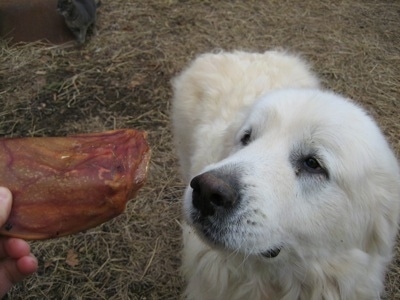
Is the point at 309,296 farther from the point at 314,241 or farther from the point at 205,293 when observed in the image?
the point at 205,293

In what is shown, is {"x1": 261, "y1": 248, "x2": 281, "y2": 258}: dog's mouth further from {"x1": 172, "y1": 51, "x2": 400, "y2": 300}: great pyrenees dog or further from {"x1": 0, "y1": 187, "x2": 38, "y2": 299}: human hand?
{"x1": 0, "y1": 187, "x2": 38, "y2": 299}: human hand

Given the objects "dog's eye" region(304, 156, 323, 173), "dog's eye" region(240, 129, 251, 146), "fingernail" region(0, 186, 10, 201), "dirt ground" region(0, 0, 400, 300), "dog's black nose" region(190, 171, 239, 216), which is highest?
"dog's eye" region(304, 156, 323, 173)

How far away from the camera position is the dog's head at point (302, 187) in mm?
1702

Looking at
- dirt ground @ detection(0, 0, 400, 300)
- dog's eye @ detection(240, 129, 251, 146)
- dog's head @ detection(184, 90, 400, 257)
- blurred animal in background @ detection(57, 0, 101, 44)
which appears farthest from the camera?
blurred animal in background @ detection(57, 0, 101, 44)

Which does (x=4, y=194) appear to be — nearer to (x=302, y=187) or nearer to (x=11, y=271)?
(x=11, y=271)

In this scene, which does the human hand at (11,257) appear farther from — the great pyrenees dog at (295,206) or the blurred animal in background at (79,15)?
the blurred animal in background at (79,15)

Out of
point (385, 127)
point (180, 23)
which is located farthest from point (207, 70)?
point (180, 23)

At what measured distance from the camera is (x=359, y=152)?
6.16 feet

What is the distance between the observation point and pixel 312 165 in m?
1.86

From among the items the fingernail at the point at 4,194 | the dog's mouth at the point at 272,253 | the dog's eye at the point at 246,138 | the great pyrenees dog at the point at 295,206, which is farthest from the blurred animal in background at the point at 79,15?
the dog's mouth at the point at 272,253

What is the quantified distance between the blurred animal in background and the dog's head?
3.17 meters

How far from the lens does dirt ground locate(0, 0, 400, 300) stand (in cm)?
302

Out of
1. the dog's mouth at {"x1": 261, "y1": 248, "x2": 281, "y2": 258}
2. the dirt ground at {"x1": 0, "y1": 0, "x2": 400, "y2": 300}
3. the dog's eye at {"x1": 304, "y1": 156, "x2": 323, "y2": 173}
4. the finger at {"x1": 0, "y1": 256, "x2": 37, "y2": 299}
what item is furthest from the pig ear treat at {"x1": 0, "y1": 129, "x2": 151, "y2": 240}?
the dirt ground at {"x1": 0, "y1": 0, "x2": 400, "y2": 300}

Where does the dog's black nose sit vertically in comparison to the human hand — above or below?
above
